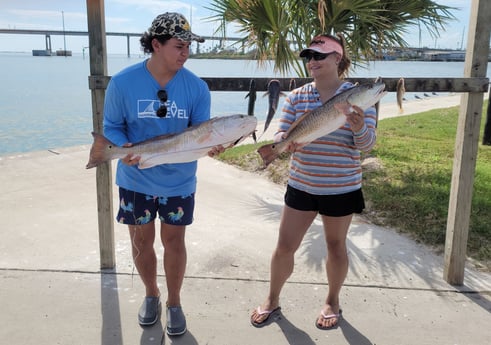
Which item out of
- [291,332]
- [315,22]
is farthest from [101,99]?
[315,22]

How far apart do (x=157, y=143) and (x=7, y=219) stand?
10.8 feet

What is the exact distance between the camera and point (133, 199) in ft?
9.14

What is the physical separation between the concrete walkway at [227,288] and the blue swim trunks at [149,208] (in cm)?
76

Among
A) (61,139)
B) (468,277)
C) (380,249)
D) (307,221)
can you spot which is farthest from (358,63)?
(61,139)

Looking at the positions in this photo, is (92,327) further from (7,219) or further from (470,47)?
(470,47)

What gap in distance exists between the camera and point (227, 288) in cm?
358

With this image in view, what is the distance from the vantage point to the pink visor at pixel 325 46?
8.60 feet

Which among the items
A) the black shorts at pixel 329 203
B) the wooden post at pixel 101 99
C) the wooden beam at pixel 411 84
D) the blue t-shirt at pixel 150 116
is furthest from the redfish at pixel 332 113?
the wooden post at pixel 101 99

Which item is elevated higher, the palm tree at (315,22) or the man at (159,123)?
the palm tree at (315,22)

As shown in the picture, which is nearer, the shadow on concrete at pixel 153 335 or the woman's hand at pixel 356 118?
the woman's hand at pixel 356 118

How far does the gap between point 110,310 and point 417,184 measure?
4409 mm

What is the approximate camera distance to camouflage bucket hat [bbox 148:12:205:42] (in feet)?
8.30

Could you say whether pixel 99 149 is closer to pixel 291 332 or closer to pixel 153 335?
pixel 153 335

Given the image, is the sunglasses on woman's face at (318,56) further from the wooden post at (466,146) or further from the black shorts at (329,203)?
the wooden post at (466,146)
